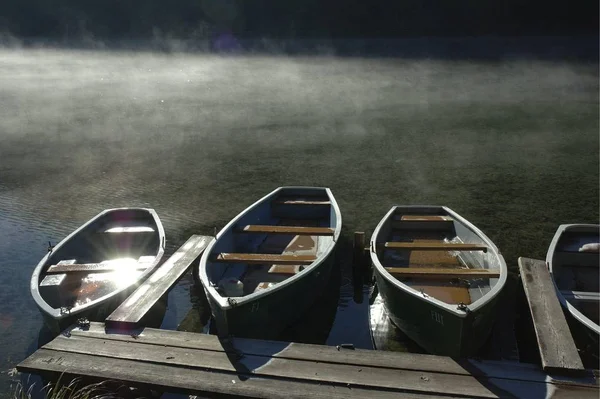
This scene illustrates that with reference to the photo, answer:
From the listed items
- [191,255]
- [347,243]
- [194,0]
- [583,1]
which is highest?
[194,0]

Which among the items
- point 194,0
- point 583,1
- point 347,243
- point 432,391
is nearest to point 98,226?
point 347,243

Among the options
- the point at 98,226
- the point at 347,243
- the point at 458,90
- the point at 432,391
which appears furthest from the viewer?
the point at 458,90

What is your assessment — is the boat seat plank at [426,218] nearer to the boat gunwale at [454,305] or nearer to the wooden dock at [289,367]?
the boat gunwale at [454,305]

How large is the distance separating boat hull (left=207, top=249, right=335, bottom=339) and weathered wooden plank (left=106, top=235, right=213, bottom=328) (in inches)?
46.4

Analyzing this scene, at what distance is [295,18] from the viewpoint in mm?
53438

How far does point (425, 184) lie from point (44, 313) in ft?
37.4

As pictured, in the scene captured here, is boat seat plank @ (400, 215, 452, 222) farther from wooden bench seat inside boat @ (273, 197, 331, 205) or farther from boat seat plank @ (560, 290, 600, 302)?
boat seat plank @ (560, 290, 600, 302)

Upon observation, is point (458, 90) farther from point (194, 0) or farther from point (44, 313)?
point (194, 0)

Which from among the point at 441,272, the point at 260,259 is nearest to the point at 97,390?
the point at 260,259

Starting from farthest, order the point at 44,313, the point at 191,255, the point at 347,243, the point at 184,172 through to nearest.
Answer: the point at 184,172 → the point at 347,243 → the point at 191,255 → the point at 44,313

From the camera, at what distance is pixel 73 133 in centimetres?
2352

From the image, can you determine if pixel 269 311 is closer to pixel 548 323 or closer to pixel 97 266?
pixel 97 266

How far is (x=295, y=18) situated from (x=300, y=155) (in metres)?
37.4

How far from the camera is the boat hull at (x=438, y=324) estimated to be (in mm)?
7508
